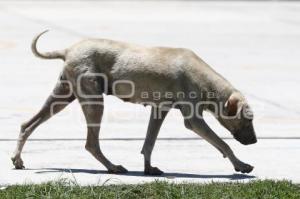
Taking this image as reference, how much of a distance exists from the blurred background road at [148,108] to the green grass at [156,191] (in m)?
Result: 0.37

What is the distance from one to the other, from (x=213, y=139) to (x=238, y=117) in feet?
0.89

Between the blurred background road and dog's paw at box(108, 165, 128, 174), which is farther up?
dog's paw at box(108, 165, 128, 174)

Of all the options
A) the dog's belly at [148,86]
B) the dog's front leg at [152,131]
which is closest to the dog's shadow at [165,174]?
the dog's front leg at [152,131]

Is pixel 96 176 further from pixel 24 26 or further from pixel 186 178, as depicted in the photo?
pixel 24 26

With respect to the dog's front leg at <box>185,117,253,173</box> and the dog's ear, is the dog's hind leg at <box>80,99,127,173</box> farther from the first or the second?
the dog's ear

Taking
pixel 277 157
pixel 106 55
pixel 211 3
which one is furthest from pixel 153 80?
pixel 211 3

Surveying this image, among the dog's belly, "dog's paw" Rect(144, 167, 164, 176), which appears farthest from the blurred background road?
the dog's belly

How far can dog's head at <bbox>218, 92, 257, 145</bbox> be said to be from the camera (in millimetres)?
7746

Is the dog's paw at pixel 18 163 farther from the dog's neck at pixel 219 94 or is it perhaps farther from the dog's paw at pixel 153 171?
the dog's neck at pixel 219 94

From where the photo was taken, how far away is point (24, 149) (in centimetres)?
855

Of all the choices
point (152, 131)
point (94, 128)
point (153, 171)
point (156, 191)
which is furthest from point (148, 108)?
point (156, 191)

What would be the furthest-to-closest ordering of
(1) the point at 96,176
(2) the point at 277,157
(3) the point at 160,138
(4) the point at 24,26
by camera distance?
(4) the point at 24,26, (3) the point at 160,138, (2) the point at 277,157, (1) the point at 96,176

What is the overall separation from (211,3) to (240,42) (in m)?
12.3

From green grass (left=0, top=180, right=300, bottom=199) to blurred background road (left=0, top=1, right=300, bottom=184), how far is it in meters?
0.37
